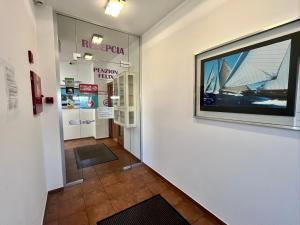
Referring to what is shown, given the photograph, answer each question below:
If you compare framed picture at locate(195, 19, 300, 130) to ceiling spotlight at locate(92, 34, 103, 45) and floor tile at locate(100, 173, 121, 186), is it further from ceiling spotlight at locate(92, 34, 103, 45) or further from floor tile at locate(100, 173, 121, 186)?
floor tile at locate(100, 173, 121, 186)

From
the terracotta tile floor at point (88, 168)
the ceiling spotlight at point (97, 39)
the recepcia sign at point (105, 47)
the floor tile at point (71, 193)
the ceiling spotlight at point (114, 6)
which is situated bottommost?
the floor tile at point (71, 193)

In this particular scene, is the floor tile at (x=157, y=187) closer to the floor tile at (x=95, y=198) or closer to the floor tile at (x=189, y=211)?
the floor tile at (x=189, y=211)

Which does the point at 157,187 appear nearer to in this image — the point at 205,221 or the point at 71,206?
the point at 205,221

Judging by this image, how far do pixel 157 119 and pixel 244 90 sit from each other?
1510mm

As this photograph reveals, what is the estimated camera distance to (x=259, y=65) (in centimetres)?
122

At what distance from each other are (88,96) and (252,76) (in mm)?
2334

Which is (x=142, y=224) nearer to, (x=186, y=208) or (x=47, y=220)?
(x=186, y=208)

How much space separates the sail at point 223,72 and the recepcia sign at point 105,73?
75.9 inches

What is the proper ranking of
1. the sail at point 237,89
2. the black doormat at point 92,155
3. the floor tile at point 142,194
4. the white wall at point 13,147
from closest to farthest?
the white wall at point 13,147 < the sail at point 237,89 < the floor tile at point 142,194 < the black doormat at point 92,155

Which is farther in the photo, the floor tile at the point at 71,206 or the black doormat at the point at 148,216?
the floor tile at the point at 71,206

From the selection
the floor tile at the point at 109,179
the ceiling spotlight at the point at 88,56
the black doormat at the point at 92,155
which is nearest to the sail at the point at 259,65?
the ceiling spotlight at the point at 88,56

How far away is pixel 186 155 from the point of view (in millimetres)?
2025

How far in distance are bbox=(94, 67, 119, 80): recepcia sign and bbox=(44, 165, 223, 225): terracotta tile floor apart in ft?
5.91

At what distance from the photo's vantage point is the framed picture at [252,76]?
107cm
